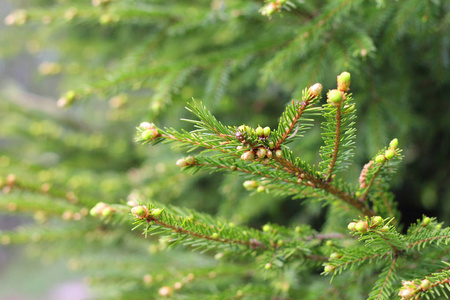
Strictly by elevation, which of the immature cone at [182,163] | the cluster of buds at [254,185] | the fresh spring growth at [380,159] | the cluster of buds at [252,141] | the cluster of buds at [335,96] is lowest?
the cluster of buds at [254,185]

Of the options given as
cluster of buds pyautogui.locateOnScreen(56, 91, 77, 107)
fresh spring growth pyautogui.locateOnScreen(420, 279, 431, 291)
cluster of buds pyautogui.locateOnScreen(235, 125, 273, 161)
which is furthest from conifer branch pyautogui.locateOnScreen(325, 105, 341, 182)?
cluster of buds pyautogui.locateOnScreen(56, 91, 77, 107)

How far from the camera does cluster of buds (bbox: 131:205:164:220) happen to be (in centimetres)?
49

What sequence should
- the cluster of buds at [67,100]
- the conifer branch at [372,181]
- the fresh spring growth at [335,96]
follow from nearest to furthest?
the fresh spring growth at [335,96] → the conifer branch at [372,181] → the cluster of buds at [67,100]

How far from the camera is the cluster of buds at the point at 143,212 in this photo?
0.49m

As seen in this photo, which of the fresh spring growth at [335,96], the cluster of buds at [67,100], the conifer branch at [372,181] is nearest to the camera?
the fresh spring growth at [335,96]

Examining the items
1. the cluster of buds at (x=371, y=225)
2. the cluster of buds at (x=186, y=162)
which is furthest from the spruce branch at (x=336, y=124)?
the cluster of buds at (x=186, y=162)

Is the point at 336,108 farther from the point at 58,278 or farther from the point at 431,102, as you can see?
the point at 58,278

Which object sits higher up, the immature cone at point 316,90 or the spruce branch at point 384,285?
the immature cone at point 316,90

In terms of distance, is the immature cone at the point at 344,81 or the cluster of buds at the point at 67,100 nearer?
the immature cone at the point at 344,81

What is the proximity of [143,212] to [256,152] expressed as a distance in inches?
7.6

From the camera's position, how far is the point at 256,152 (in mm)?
515

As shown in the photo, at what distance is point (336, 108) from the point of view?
49cm

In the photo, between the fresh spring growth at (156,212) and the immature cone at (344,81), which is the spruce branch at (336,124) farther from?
the fresh spring growth at (156,212)

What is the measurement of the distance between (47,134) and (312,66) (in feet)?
5.53
